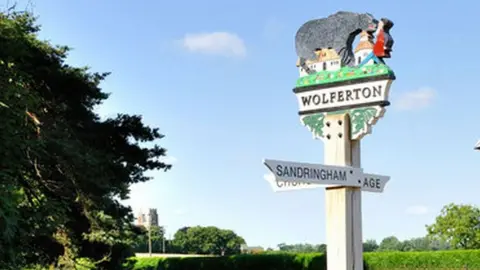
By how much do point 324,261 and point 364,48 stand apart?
912 inches

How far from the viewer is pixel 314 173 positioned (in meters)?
4.86

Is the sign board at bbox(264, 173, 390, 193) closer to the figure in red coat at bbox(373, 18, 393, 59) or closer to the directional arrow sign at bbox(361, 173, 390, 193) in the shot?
the directional arrow sign at bbox(361, 173, 390, 193)

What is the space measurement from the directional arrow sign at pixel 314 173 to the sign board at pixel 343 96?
0.47m

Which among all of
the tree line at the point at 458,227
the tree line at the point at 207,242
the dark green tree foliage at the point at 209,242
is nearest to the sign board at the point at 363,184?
the tree line at the point at 458,227

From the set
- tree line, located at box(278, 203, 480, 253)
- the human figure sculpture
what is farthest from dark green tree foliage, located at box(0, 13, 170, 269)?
tree line, located at box(278, 203, 480, 253)

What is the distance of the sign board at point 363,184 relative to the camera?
4.92 meters

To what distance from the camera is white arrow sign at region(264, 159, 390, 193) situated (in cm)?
Answer: 471

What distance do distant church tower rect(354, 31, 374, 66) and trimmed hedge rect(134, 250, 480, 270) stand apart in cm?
2217

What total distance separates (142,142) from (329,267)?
1342cm

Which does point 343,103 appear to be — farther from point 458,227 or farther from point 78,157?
point 458,227

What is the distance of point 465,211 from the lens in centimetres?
4634

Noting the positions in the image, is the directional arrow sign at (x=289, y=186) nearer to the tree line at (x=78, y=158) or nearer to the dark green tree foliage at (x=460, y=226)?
the tree line at (x=78, y=158)

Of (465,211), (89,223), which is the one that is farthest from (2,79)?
(465,211)

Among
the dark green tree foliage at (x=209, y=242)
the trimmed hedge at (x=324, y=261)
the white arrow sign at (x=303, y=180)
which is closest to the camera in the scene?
the white arrow sign at (x=303, y=180)
